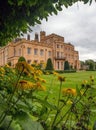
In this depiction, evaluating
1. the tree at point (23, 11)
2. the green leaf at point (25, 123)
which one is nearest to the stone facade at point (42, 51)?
the tree at point (23, 11)

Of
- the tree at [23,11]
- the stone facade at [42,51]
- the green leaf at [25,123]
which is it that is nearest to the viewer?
the green leaf at [25,123]

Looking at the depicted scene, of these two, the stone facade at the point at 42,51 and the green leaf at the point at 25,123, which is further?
the stone facade at the point at 42,51

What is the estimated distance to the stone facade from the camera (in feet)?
181

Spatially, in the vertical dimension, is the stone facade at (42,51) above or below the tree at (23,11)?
above

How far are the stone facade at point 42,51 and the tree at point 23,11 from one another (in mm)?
48453

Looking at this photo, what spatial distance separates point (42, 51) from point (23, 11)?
55359mm

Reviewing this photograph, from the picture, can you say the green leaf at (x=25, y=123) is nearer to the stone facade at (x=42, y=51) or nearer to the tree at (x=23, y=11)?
the tree at (x=23, y=11)

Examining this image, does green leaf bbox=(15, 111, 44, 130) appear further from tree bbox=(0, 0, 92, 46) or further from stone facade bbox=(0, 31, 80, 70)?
stone facade bbox=(0, 31, 80, 70)

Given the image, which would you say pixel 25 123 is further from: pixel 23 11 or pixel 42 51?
pixel 42 51

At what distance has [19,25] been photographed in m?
3.65

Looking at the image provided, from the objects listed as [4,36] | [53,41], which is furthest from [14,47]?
[4,36]

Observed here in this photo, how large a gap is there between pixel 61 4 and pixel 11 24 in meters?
0.69

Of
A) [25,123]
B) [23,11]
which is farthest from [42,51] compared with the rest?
[25,123]

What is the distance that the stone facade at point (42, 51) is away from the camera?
55188 mm
